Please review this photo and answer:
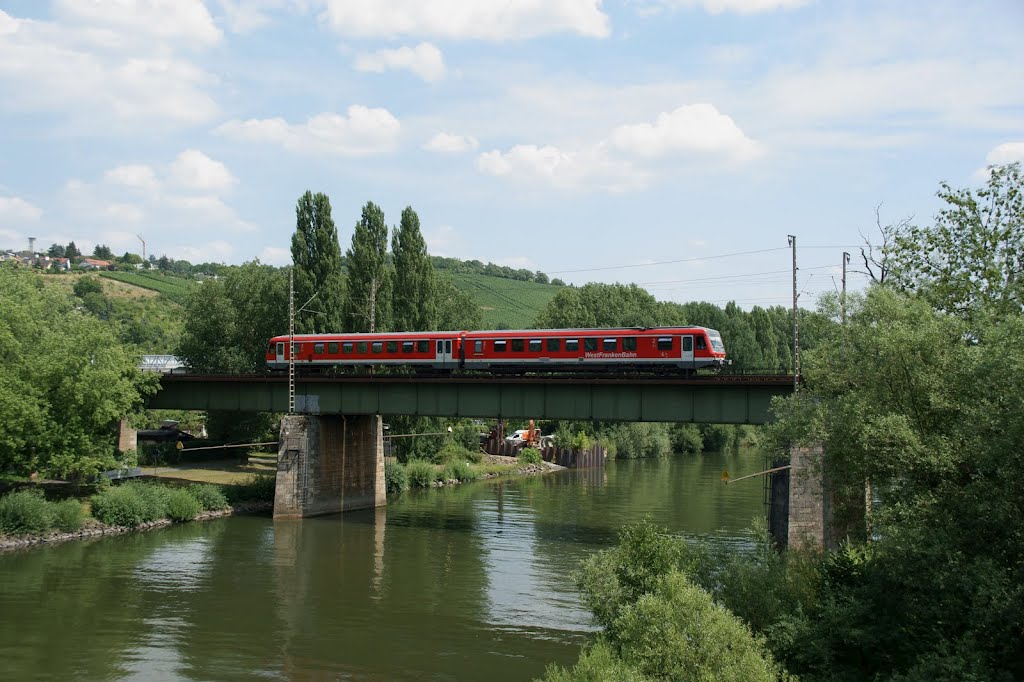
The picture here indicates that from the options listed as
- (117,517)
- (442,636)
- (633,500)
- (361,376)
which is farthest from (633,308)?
(442,636)

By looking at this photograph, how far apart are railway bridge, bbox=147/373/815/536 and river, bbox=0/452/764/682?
7.36 feet

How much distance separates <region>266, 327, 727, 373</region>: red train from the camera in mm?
39750

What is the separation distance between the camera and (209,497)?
45.9 meters

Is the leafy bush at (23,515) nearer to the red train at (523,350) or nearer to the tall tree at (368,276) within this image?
the red train at (523,350)

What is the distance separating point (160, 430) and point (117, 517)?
30.6 m

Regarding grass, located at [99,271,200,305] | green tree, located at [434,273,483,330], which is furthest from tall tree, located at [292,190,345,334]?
grass, located at [99,271,200,305]

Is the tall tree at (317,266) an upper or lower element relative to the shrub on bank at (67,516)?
upper

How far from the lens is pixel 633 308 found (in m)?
103

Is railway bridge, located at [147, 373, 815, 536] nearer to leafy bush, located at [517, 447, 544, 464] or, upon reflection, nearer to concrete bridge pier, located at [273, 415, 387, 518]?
concrete bridge pier, located at [273, 415, 387, 518]

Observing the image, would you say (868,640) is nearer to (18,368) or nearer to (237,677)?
(237,677)

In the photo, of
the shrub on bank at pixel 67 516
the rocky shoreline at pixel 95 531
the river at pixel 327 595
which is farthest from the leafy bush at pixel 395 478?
the shrub on bank at pixel 67 516

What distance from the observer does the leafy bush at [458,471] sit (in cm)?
6097

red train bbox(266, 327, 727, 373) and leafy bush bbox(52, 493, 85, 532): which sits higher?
red train bbox(266, 327, 727, 373)

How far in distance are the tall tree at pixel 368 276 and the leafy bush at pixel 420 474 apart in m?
9.65
